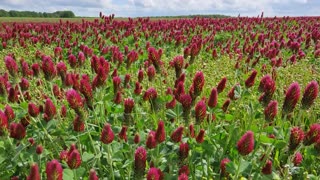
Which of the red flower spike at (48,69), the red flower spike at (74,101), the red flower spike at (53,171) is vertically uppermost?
the red flower spike at (48,69)

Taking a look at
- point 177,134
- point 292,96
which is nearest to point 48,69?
point 177,134

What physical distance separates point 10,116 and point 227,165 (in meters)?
1.50

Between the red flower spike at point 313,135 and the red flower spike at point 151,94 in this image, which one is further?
the red flower spike at point 151,94

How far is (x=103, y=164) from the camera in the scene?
2773 millimetres

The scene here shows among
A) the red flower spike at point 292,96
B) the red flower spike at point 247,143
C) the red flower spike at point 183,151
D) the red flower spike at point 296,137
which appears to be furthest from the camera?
the red flower spike at point 183,151

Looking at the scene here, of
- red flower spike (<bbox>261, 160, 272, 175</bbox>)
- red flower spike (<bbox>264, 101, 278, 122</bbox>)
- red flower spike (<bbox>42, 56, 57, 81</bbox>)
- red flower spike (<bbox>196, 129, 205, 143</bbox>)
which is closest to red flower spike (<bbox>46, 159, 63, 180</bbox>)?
red flower spike (<bbox>196, 129, 205, 143</bbox>)

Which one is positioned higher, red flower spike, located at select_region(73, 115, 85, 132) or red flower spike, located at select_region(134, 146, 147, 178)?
red flower spike, located at select_region(73, 115, 85, 132)

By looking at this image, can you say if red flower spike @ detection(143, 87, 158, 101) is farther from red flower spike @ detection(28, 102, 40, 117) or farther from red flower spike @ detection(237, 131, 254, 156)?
red flower spike @ detection(237, 131, 254, 156)

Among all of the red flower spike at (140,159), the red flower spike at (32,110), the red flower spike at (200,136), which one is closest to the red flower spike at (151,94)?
the red flower spike at (200,136)

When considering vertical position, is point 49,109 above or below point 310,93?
below

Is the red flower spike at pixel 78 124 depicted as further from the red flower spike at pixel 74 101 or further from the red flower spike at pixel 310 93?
the red flower spike at pixel 310 93

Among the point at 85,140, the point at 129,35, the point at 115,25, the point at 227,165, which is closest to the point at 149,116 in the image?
the point at 85,140

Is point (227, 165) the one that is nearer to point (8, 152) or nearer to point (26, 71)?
point (8, 152)

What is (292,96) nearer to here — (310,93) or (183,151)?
(310,93)
